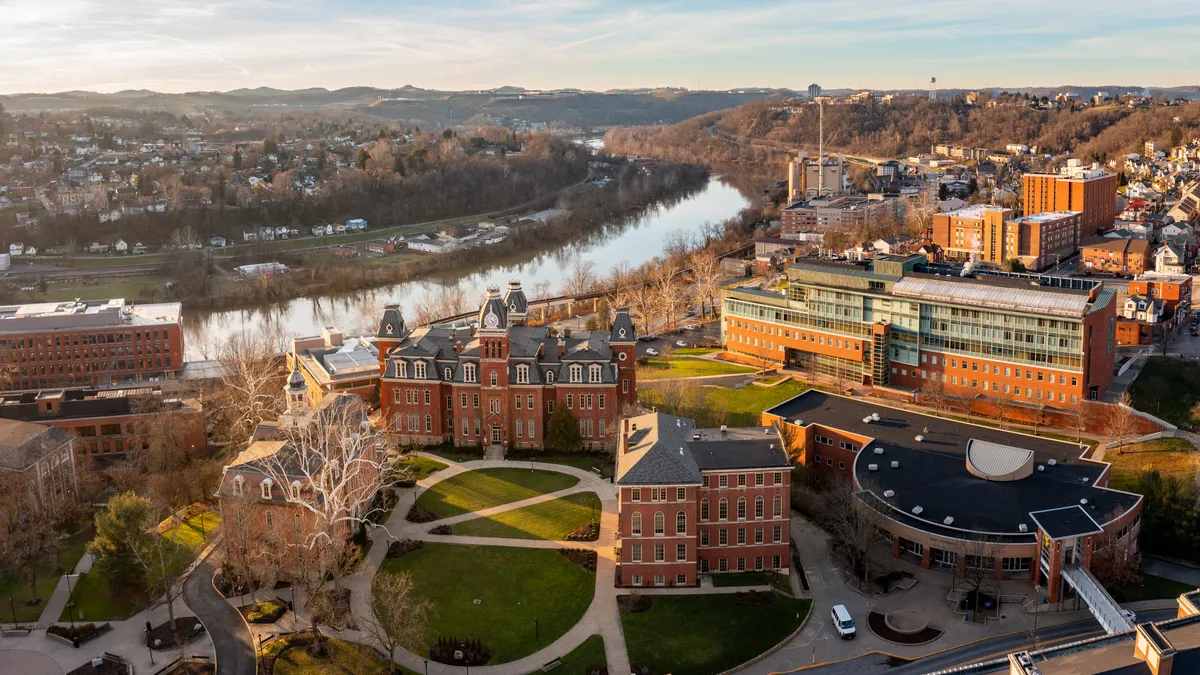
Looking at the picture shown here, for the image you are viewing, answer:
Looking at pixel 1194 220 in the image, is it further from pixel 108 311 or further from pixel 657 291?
pixel 108 311

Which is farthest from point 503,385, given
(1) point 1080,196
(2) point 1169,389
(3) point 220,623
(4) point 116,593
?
(1) point 1080,196

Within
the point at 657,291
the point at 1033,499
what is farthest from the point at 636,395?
the point at 657,291

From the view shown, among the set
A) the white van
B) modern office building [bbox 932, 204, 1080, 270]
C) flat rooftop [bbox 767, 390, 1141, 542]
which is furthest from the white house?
the white van

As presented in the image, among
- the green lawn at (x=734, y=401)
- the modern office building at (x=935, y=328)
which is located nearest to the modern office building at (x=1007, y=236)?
the modern office building at (x=935, y=328)

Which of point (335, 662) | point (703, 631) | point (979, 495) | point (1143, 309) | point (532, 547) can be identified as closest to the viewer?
point (335, 662)

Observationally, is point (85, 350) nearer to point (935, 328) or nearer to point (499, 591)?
point (499, 591)
